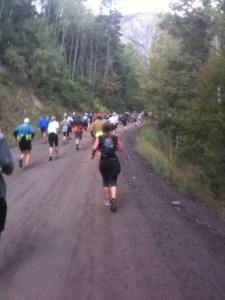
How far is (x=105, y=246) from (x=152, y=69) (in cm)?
2234

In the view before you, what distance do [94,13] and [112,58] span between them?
875 centimetres

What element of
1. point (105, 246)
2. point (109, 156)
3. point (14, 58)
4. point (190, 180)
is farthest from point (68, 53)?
point (105, 246)

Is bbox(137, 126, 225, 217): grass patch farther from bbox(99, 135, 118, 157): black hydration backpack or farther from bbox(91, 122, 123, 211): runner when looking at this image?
bbox(99, 135, 118, 157): black hydration backpack

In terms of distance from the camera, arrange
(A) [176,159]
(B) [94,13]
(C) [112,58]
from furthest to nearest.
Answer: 1. (C) [112,58]
2. (B) [94,13]
3. (A) [176,159]

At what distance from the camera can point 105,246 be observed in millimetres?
7223

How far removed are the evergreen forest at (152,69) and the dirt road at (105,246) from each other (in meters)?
4.83

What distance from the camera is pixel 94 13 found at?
67.5 m

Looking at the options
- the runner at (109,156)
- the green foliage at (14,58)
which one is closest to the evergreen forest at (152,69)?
the green foliage at (14,58)

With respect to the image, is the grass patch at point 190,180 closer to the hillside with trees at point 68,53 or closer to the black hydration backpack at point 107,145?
the black hydration backpack at point 107,145

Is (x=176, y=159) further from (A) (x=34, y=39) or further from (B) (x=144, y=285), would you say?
(A) (x=34, y=39)

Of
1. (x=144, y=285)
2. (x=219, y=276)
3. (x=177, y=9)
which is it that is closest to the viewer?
(x=144, y=285)

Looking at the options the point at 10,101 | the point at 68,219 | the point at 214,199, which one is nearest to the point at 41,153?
the point at 214,199

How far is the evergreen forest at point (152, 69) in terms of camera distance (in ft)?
54.7

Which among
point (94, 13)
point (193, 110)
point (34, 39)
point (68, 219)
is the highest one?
point (94, 13)
